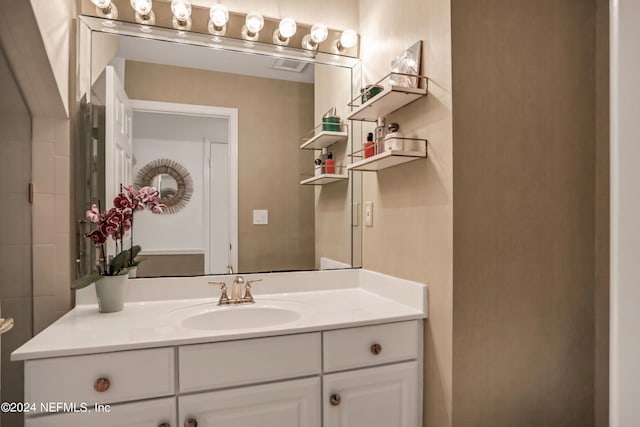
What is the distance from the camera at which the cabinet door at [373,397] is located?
1228mm

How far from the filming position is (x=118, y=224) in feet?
4.45

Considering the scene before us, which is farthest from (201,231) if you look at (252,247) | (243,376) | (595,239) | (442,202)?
(595,239)

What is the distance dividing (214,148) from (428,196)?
3.30ft

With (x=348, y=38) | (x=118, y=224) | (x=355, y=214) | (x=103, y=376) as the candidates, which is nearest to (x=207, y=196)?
(x=118, y=224)

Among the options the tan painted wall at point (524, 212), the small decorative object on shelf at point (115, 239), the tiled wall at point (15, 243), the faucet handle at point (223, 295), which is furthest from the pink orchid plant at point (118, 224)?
the tan painted wall at point (524, 212)

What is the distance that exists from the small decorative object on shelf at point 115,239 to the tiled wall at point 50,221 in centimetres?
10

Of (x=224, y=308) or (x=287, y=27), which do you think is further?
(x=287, y=27)

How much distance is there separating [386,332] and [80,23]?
5.72 feet

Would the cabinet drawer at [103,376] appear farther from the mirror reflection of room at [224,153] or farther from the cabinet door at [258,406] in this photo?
the mirror reflection of room at [224,153]

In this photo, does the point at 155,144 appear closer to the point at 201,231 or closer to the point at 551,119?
the point at 201,231

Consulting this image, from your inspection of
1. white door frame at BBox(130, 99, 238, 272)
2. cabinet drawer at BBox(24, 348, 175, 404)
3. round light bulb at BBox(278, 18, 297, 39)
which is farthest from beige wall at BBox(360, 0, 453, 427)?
cabinet drawer at BBox(24, 348, 175, 404)

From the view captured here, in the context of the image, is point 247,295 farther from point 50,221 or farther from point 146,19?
point 146,19

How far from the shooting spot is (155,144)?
158 cm

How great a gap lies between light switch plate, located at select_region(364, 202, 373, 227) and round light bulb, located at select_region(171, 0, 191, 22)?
1215 millimetres
